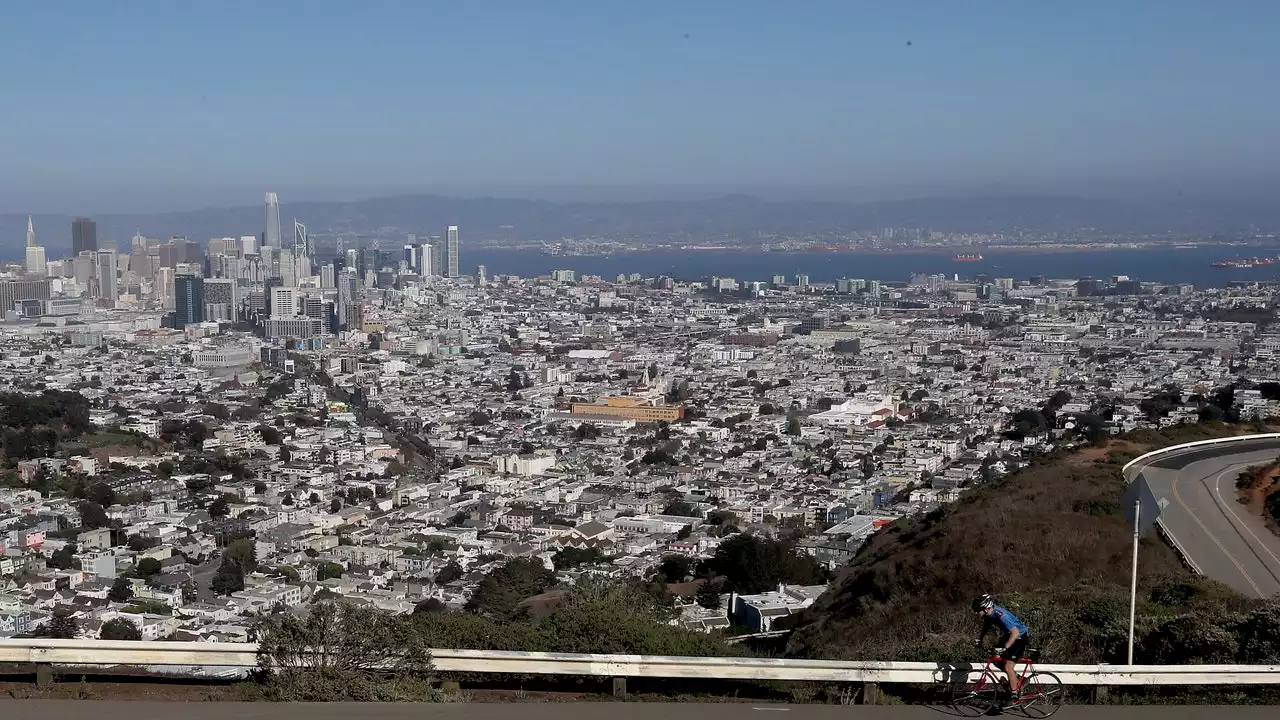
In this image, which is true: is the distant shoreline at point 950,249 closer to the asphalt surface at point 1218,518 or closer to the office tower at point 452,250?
the office tower at point 452,250

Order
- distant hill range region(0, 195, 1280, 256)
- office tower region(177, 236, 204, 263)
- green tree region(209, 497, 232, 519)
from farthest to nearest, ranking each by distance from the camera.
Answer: distant hill range region(0, 195, 1280, 256) < office tower region(177, 236, 204, 263) < green tree region(209, 497, 232, 519)

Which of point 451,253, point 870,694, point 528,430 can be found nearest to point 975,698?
point 870,694

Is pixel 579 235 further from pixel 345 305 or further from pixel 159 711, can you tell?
pixel 159 711

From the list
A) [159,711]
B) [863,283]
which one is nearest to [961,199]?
[863,283]

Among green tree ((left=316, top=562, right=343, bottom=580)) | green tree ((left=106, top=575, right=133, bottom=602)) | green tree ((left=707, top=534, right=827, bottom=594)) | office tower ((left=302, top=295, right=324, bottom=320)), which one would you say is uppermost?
green tree ((left=707, top=534, right=827, bottom=594))

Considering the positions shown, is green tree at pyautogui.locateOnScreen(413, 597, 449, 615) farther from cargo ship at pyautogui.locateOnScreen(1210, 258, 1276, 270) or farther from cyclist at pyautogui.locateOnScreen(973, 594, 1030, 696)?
cargo ship at pyautogui.locateOnScreen(1210, 258, 1276, 270)

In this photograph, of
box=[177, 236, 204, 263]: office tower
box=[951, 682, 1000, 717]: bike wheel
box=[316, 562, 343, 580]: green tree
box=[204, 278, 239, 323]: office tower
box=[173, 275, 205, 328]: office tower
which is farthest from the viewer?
box=[177, 236, 204, 263]: office tower

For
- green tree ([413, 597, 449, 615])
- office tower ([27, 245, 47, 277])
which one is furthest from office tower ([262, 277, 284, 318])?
green tree ([413, 597, 449, 615])
